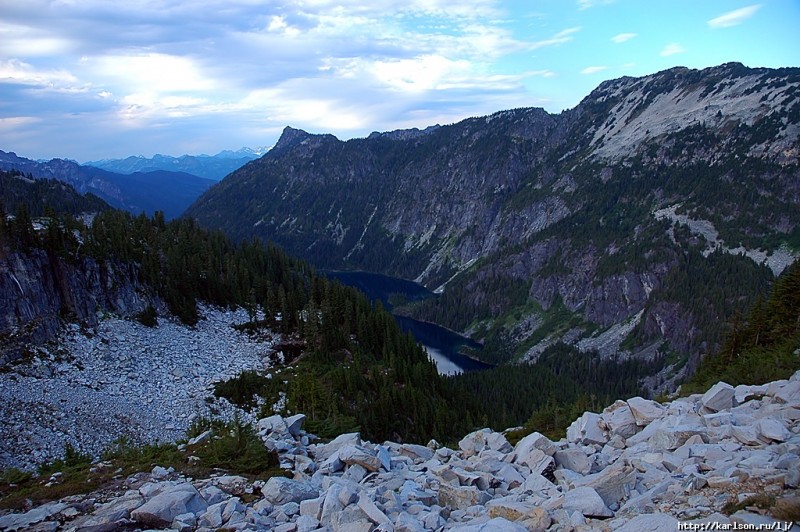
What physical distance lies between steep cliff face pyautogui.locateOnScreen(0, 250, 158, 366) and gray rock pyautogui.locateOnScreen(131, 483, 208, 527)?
34.0 m

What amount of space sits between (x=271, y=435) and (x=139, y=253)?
53708 mm

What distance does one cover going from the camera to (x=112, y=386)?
44.8 meters

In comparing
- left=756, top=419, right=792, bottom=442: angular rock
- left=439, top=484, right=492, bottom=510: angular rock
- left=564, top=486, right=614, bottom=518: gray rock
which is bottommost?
left=439, top=484, right=492, bottom=510: angular rock

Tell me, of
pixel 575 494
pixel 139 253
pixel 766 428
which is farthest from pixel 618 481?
pixel 139 253

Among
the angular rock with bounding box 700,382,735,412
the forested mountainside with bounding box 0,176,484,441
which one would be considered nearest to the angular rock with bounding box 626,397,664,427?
the angular rock with bounding box 700,382,735,412

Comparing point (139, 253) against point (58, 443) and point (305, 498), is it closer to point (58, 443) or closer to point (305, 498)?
point (58, 443)

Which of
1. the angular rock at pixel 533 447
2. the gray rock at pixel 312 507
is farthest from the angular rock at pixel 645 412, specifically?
the gray rock at pixel 312 507

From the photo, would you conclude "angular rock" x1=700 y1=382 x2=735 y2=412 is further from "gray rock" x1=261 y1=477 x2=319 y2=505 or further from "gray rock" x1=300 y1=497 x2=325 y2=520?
"gray rock" x1=300 y1=497 x2=325 y2=520

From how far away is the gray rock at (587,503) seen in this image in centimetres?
1557

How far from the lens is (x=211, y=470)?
70.4 feet

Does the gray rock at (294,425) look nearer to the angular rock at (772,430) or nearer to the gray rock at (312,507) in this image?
the gray rock at (312,507)

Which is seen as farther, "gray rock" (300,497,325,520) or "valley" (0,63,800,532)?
"gray rock" (300,497,325,520)

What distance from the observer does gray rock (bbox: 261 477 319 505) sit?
59.4ft

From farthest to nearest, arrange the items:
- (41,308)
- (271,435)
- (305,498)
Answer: (41,308) < (271,435) < (305,498)
